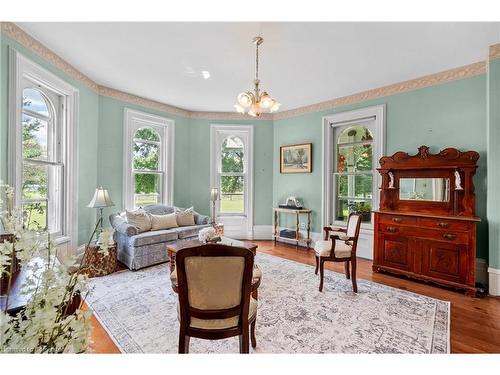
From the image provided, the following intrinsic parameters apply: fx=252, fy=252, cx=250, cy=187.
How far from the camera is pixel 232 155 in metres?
5.94

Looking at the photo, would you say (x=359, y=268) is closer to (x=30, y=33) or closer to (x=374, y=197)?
(x=374, y=197)

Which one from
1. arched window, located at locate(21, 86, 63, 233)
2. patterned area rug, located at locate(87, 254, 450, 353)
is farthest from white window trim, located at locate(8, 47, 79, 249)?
patterned area rug, located at locate(87, 254, 450, 353)

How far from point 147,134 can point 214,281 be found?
14.5 ft

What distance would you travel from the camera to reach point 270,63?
3.40 m

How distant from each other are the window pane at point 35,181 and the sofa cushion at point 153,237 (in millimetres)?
1295

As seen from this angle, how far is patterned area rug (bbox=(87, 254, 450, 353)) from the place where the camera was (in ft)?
6.68

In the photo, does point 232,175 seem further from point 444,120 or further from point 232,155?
point 444,120

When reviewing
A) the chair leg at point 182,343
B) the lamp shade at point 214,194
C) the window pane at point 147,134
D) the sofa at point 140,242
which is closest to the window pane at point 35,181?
the sofa at point 140,242

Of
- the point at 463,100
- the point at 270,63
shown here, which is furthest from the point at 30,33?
the point at 463,100

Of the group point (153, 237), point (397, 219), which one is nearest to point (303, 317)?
point (397, 219)

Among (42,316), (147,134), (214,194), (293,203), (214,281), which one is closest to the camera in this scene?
(42,316)

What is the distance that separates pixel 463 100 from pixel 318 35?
241 centimetres

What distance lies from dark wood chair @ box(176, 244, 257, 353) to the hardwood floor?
57cm

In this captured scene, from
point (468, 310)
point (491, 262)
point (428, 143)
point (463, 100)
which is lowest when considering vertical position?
point (468, 310)
